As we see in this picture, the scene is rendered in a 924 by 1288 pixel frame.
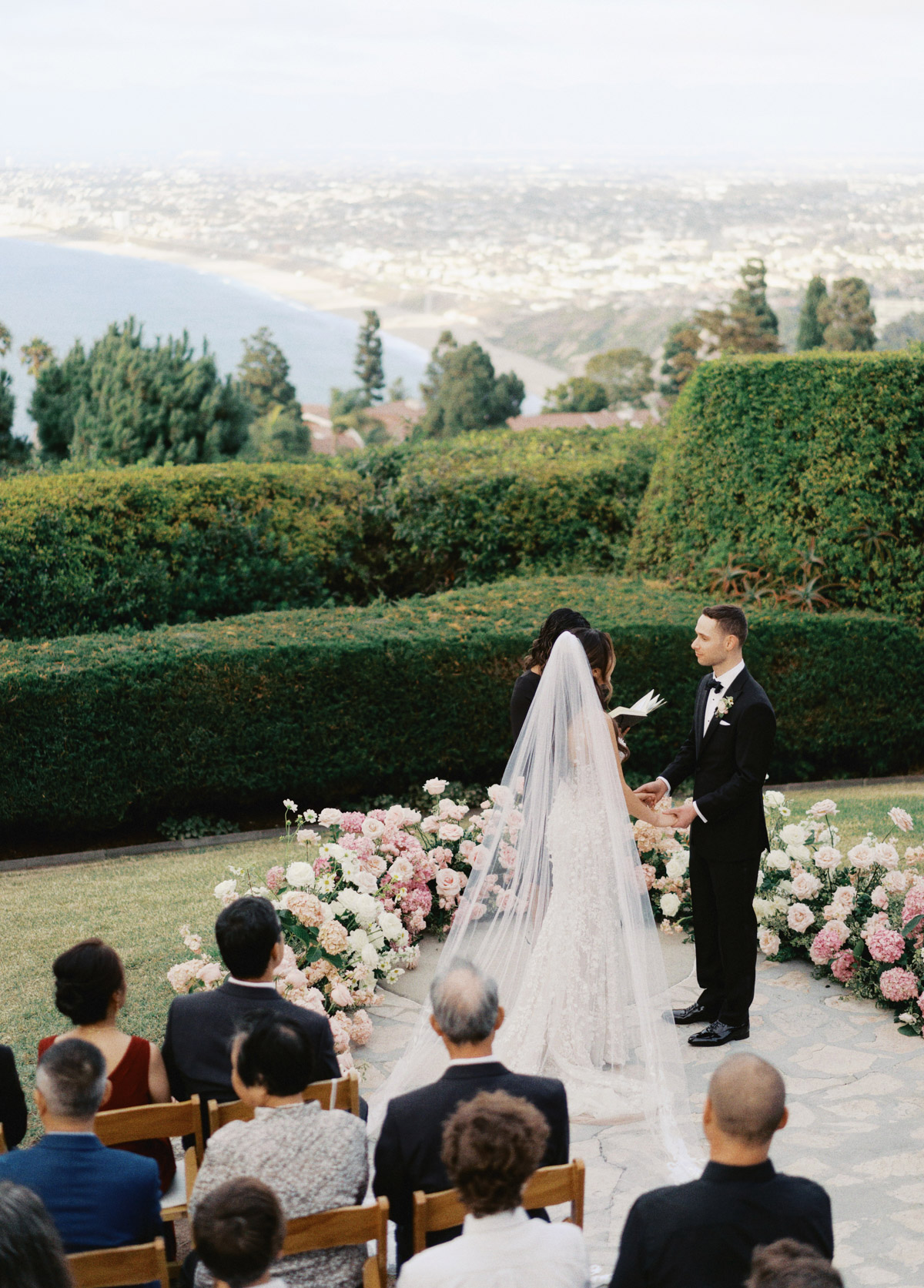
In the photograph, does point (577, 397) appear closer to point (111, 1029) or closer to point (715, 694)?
point (715, 694)

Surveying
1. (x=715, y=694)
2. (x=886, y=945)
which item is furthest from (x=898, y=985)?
(x=715, y=694)

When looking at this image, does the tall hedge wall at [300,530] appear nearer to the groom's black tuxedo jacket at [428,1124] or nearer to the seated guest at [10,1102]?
the seated guest at [10,1102]

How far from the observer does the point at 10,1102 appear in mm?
3592

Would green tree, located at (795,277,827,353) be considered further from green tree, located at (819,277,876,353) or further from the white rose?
the white rose

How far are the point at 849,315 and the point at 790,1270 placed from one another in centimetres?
6474

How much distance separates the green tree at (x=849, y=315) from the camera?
60344 mm

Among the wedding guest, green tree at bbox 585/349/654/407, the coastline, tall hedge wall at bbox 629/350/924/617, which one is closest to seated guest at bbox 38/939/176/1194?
the wedding guest

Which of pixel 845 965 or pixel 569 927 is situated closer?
pixel 569 927

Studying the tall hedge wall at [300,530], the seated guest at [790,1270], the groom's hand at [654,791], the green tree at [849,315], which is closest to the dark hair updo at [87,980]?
the seated guest at [790,1270]

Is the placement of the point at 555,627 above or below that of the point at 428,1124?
Answer: above

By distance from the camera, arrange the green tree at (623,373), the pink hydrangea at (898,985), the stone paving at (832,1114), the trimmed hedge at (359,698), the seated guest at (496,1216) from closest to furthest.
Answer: the seated guest at (496,1216) → the stone paving at (832,1114) → the pink hydrangea at (898,985) → the trimmed hedge at (359,698) → the green tree at (623,373)

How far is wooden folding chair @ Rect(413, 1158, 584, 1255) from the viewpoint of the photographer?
114 inches

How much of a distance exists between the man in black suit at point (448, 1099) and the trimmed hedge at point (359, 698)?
574 centimetres

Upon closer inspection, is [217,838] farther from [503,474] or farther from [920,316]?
[920,316]
